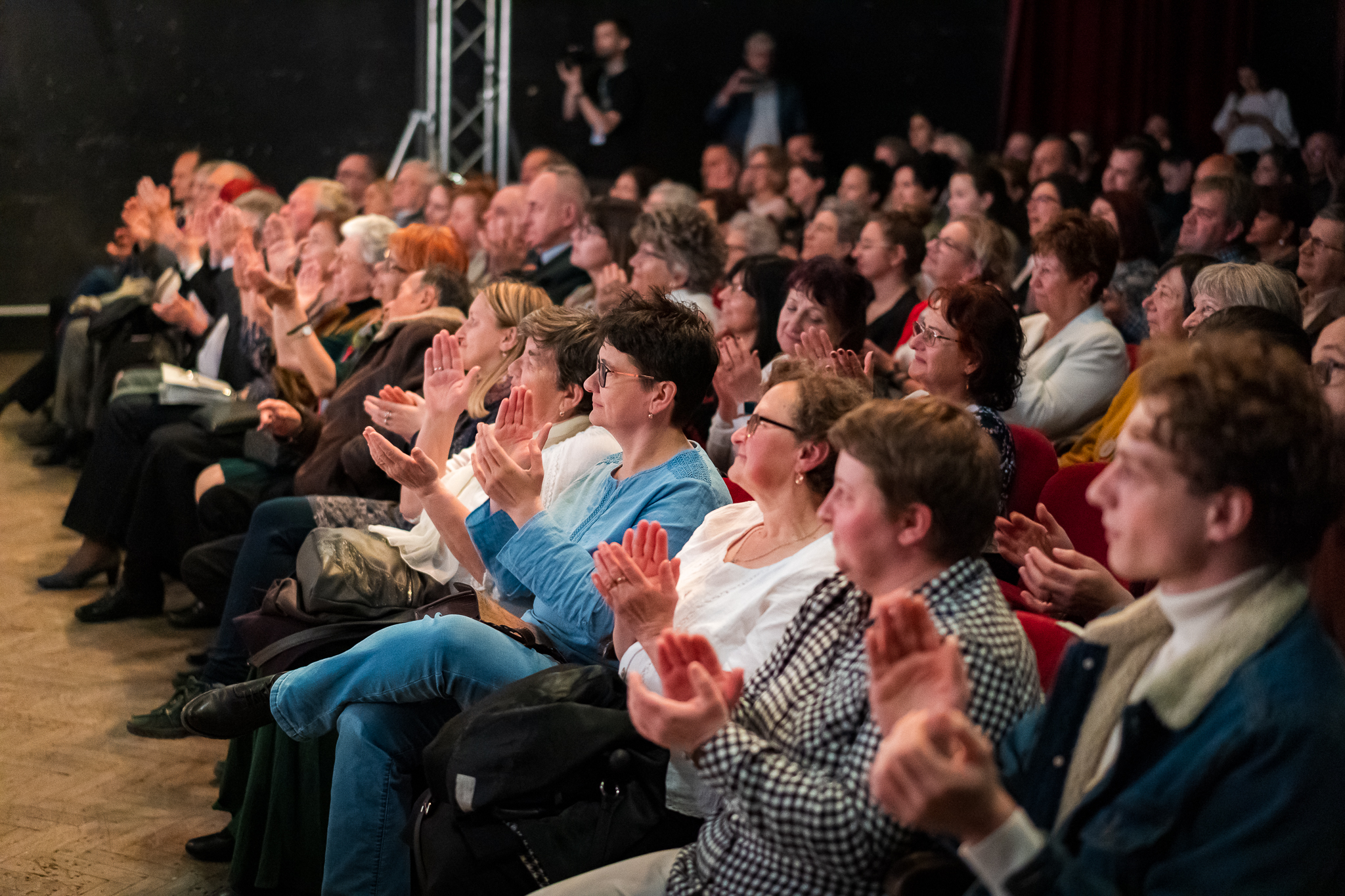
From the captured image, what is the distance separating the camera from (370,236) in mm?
4594

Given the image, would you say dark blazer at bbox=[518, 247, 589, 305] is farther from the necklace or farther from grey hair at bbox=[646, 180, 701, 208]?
the necklace

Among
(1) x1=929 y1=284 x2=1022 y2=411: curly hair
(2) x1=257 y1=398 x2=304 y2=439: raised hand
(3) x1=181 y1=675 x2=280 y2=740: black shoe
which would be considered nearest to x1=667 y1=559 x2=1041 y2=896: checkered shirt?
(3) x1=181 y1=675 x2=280 y2=740: black shoe

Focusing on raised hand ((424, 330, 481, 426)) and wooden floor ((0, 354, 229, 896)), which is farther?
raised hand ((424, 330, 481, 426))

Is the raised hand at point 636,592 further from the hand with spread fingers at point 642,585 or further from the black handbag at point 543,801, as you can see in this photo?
the black handbag at point 543,801

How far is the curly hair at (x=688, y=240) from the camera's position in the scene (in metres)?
4.21

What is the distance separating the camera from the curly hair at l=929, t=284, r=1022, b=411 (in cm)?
270

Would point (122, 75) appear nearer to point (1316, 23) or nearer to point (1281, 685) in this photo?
point (1316, 23)

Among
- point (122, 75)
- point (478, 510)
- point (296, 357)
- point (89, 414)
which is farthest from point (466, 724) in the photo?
point (122, 75)

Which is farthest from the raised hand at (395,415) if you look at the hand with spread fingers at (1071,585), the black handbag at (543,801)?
the hand with spread fingers at (1071,585)

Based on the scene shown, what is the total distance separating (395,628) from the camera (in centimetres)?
216

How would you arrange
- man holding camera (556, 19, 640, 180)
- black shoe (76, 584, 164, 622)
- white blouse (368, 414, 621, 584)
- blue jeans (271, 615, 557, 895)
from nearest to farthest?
blue jeans (271, 615, 557, 895) < white blouse (368, 414, 621, 584) < black shoe (76, 584, 164, 622) < man holding camera (556, 19, 640, 180)

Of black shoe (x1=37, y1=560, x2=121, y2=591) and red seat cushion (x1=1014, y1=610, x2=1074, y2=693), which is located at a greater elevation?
red seat cushion (x1=1014, y1=610, x2=1074, y2=693)

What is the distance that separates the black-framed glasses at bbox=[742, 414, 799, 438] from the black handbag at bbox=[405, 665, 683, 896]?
0.49m

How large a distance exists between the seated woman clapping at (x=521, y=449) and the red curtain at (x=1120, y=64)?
6854 mm
